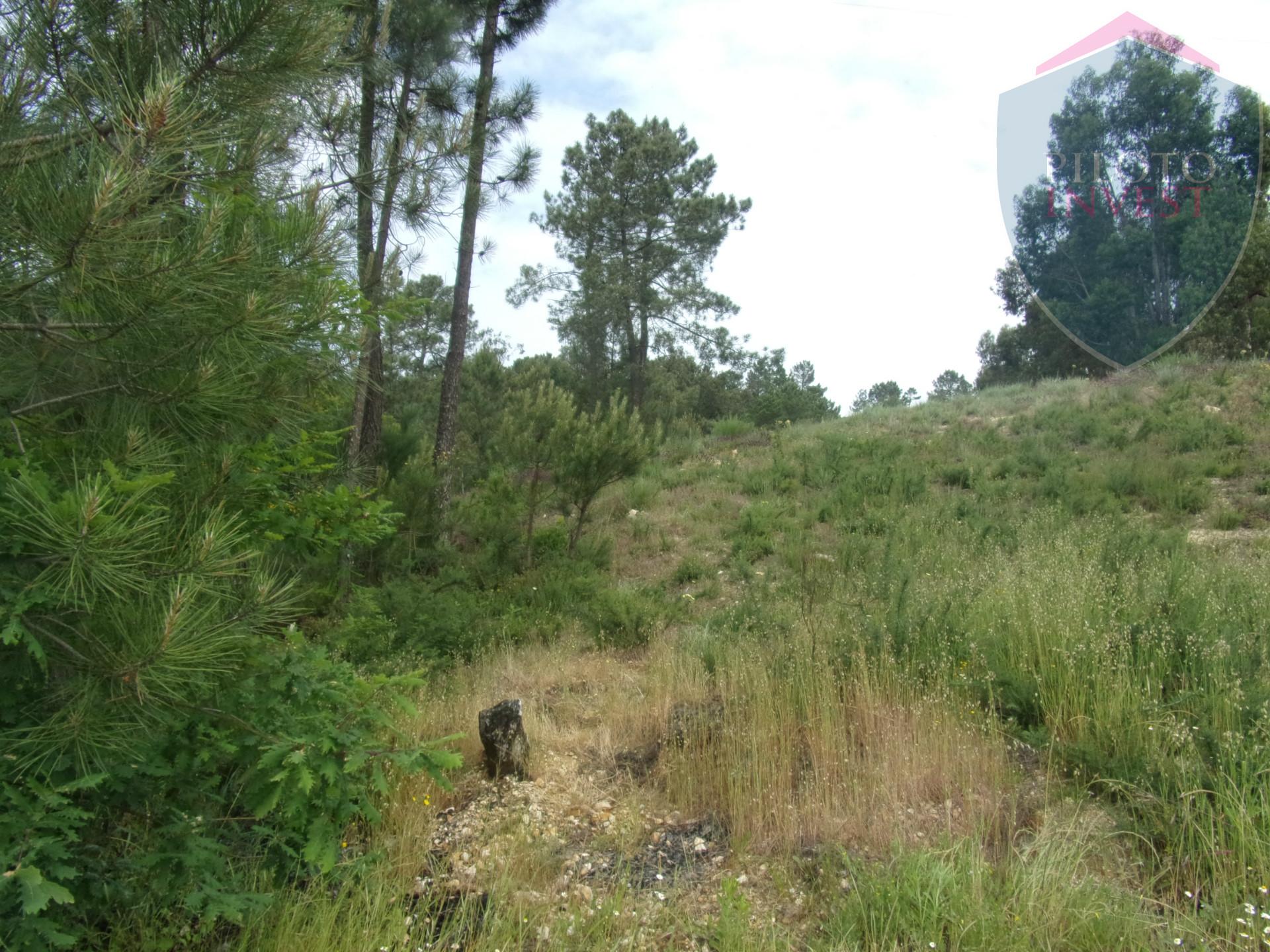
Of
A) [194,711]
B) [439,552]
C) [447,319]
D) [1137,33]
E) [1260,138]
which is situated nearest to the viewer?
[194,711]

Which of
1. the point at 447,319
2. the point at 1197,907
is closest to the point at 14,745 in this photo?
the point at 1197,907

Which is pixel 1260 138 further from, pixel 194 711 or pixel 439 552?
pixel 439 552

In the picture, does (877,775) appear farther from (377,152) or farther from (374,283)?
(377,152)

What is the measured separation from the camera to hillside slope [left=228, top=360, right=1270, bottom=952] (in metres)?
2.79

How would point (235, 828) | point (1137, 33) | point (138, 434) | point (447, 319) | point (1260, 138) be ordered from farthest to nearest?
point (447, 319) → point (1260, 138) → point (1137, 33) → point (235, 828) → point (138, 434)

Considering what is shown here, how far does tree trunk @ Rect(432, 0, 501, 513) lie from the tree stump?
5403 mm

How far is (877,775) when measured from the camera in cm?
367

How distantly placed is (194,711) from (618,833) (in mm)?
1876

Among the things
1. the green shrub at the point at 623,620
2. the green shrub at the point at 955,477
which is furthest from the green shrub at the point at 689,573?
the green shrub at the point at 955,477

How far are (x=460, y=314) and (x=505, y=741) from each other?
25.0 ft

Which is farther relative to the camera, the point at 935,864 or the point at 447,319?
the point at 447,319

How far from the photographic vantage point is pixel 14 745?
6.98ft

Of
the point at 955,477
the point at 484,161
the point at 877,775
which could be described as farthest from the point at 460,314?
the point at 877,775

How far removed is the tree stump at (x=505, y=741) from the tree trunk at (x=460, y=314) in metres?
5.40
